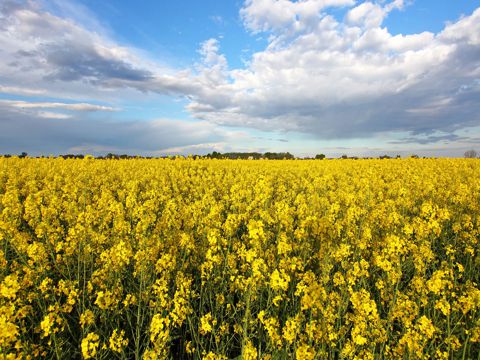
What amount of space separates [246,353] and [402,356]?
1.77 meters

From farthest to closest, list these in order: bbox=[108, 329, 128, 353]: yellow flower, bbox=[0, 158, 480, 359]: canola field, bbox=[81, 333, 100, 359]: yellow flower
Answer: bbox=[0, 158, 480, 359]: canola field
bbox=[108, 329, 128, 353]: yellow flower
bbox=[81, 333, 100, 359]: yellow flower

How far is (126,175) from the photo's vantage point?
1405 cm

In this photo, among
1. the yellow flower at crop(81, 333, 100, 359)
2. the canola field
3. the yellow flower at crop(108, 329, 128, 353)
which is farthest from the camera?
the canola field

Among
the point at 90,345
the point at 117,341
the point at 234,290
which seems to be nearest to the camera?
the point at 90,345

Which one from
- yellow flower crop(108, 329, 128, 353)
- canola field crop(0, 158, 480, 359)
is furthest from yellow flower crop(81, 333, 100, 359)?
yellow flower crop(108, 329, 128, 353)

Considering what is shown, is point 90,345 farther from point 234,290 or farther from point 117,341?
point 234,290

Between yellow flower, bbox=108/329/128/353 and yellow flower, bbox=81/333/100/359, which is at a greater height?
yellow flower, bbox=81/333/100/359

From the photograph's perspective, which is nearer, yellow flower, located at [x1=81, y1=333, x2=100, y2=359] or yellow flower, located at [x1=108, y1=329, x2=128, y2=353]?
Answer: yellow flower, located at [x1=81, y1=333, x2=100, y2=359]

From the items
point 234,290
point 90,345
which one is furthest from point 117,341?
point 234,290

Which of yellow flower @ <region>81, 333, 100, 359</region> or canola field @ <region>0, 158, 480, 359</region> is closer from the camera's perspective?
yellow flower @ <region>81, 333, 100, 359</region>

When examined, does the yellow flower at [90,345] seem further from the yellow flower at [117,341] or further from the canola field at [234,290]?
the yellow flower at [117,341]

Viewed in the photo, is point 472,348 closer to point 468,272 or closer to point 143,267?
point 468,272

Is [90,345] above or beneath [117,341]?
above

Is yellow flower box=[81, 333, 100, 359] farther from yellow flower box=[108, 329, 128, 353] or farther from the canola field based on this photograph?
yellow flower box=[108, 329, 128, 353]
